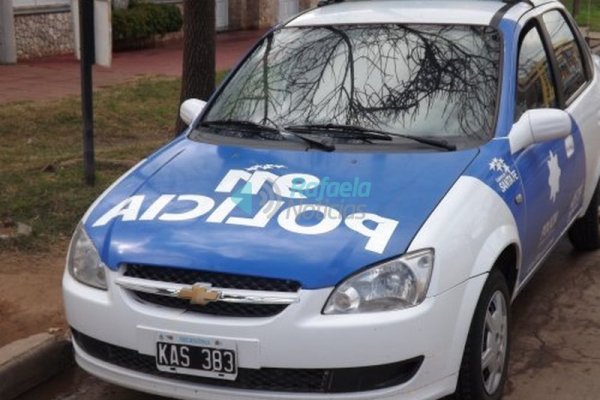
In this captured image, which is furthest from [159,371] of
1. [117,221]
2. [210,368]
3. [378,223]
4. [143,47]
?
[143,47]

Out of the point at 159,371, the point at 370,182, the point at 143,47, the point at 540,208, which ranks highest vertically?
the point at 370,182

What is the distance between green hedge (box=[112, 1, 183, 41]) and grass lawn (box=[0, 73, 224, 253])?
387cm

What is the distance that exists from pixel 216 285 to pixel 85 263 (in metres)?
0.67

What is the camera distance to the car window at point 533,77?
478cm

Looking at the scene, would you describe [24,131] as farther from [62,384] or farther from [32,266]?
[62,384]

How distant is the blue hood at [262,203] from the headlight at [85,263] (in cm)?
5

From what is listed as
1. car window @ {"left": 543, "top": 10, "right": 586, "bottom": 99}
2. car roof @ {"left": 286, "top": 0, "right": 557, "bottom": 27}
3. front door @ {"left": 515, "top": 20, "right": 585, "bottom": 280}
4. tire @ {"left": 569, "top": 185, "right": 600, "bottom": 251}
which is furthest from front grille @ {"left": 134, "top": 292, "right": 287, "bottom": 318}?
tire @ {"left": 569, "top": 185, "right": 600, "bottom": 251}

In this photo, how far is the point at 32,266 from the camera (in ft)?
18.7

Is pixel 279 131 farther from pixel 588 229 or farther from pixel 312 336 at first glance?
pixel 588 229

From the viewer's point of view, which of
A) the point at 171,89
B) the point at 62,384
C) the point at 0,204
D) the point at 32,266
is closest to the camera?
the point at 62,384

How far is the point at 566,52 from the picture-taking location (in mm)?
5762

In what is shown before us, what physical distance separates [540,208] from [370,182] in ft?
3.59

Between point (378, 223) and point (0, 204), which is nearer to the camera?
point (378, 223)

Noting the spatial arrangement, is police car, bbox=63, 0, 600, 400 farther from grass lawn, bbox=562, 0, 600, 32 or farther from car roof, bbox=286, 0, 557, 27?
grass lawn, bbox=562, 0, 600, 32
